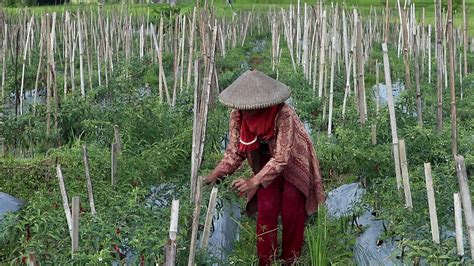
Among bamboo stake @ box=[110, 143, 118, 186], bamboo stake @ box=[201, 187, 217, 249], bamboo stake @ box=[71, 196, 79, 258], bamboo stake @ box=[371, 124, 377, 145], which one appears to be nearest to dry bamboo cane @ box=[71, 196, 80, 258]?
bamboo stake @ box=[71, 196, 79, 258]

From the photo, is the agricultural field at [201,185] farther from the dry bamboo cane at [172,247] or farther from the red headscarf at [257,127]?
the red headscarf at [257,127]

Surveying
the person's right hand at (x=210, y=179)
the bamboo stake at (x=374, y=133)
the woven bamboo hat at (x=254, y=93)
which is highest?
the woven bamboo hat at (x=254, y=93)

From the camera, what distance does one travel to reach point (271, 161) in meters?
3.65

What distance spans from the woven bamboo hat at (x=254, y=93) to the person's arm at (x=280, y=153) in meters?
0.14

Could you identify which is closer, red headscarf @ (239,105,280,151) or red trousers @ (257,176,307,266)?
red headscarf @ (239,105,280,151)

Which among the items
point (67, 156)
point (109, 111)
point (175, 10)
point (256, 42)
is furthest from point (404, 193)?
point (256, 42)

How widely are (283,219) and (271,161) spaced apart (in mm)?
433

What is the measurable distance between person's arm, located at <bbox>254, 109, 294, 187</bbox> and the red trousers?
197mm

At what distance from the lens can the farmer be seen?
3637 millimetres

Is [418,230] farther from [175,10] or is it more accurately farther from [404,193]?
[175,10]

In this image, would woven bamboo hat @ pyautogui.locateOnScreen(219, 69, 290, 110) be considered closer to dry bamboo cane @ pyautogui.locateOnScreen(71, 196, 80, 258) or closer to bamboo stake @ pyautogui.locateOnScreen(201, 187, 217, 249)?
bamboo stake @ pyautogui.locateOnScreen(201, 187, 217, 249)

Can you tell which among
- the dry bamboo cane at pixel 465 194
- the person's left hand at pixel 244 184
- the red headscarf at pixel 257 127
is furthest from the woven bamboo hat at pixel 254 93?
the dry bamboo cane at pixel 465 194

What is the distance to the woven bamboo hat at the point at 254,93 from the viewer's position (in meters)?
3.59

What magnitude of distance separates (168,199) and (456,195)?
5.69ft
